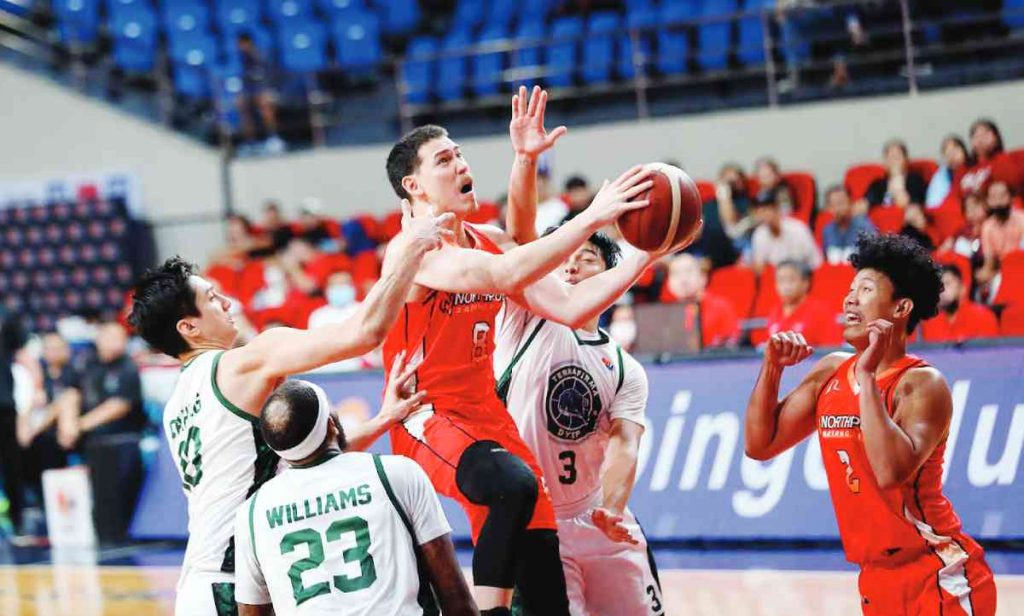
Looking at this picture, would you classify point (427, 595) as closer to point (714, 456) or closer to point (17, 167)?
point (714, 456)

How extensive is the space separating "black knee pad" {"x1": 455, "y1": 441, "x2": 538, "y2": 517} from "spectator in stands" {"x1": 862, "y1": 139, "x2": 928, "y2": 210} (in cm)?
763

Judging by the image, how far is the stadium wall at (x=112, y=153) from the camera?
17.4 meters

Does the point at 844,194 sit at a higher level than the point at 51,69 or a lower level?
lower

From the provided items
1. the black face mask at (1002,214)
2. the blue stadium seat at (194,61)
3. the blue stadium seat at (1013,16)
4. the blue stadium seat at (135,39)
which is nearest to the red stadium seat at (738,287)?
the black face mask at (1002,214)

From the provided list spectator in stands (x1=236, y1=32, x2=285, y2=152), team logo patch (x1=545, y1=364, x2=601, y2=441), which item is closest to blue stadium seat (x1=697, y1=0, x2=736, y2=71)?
spectator in stands (x1=236, y1=32, x2=285, y2=152)

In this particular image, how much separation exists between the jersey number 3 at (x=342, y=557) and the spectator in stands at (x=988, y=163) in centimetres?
837

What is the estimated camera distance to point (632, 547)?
5.52m

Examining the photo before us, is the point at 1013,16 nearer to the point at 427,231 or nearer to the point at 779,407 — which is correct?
the point at 779,407

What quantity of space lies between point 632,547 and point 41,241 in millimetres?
13968

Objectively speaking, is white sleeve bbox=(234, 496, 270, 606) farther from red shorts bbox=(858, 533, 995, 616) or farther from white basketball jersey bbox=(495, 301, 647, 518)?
red shorts bbox=(858, 533, 995, 616)

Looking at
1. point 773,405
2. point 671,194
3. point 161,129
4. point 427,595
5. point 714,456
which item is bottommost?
point 714,456

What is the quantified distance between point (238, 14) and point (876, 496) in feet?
48.9

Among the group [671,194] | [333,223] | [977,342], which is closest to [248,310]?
[333,223]

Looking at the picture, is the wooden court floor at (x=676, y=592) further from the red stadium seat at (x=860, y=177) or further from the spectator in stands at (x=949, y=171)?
the red stadium seat at (x=860, y=177)
